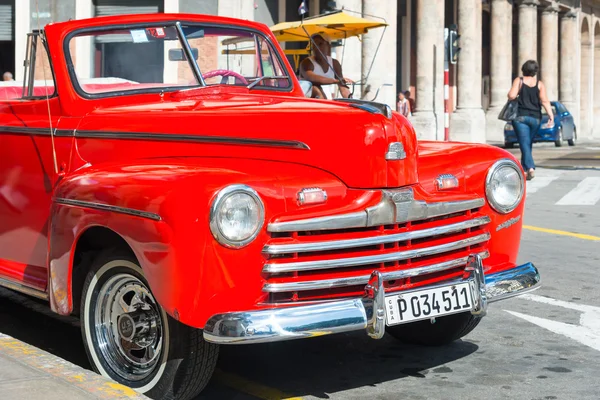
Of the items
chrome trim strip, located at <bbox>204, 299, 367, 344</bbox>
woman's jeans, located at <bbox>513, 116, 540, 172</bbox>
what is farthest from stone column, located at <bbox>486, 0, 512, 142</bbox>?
chrome trim strip, located at <bbox>204, 299, 367, 344</bbox>

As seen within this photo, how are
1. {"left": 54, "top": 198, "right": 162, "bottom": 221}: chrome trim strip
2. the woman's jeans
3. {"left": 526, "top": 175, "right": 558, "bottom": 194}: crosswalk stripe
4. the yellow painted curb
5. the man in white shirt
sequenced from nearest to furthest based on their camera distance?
1. {"left": 54, "top": 198, "right": 162, "bottom": 221}: chrome trim strip
2. the yellow painted curb
3. the man in white shirt
4. {"left": 526, "top": 175, "right": 558, "bottom": 194}: crosswalk stripe
5. the woman's jeans

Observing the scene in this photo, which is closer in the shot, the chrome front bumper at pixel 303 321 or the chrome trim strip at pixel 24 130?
the chrome front bumper at pixel 303 321

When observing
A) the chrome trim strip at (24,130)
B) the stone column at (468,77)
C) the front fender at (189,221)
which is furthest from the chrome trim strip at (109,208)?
the stone column at (468,77)

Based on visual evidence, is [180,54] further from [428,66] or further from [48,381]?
[428,66]

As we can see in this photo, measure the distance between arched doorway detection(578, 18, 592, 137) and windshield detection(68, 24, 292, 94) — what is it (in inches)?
1990

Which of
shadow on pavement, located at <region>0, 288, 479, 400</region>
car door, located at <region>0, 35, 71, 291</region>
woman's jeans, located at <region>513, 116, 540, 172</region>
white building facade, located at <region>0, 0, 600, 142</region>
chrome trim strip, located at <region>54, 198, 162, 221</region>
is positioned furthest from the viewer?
white building facade, located at <region>0, 0, 600, 142</region>

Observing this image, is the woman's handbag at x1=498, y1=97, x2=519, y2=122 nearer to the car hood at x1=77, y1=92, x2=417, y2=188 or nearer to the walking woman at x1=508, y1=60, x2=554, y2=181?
the walking woman at x1=508, y1=60, x2=554, y2=181

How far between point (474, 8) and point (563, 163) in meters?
14.6

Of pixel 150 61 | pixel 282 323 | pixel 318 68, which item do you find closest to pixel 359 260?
pixel 282 323

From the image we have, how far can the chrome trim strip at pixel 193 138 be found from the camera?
489 centimetres

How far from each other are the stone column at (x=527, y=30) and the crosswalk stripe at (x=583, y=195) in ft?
95.2

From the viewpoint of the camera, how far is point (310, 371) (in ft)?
17.8

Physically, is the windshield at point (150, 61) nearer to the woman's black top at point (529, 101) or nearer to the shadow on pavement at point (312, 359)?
the shadow on pavement at point (312, 359)

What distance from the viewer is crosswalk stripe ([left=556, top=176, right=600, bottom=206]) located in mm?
14102
